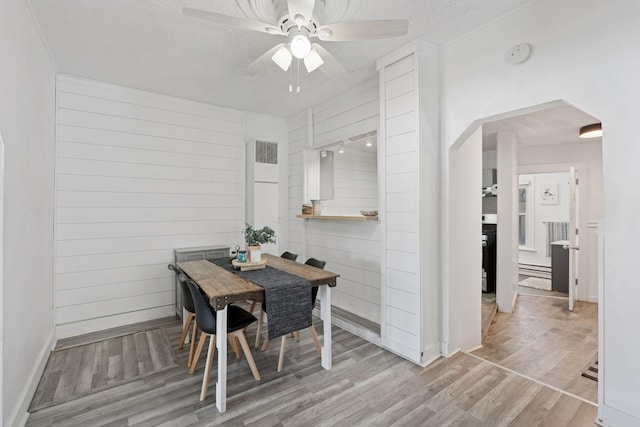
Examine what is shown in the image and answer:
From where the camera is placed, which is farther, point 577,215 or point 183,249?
point 577,215

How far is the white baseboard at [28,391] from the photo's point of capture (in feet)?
6.42

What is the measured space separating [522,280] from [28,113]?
26.5 ft

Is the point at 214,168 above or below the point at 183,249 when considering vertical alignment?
above

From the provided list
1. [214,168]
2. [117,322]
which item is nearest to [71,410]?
[117,322]

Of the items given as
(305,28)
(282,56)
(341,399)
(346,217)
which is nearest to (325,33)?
(305,28)

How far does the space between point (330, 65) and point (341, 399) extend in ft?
8.14

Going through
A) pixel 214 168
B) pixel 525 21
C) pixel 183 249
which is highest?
pixel 525 21

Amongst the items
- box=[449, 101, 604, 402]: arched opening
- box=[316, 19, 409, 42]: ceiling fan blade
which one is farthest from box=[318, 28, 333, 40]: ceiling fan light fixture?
box=[449, 101, 604, 402]: arched opening

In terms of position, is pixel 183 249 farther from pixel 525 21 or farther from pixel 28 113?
pixel 525 21

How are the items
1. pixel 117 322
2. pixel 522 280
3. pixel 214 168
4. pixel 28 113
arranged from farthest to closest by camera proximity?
1. pixel 522 280
2. pixel 214 168
3. pixel 117 322
4. pixel 28 113

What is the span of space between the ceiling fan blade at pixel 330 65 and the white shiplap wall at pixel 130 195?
2.61 meters

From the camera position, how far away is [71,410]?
7.14 ft

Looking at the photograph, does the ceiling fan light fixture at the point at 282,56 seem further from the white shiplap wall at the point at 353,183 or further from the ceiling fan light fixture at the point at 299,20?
the white shiplap wall at the point at 353,183

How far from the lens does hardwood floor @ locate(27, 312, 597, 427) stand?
81.4 inches
